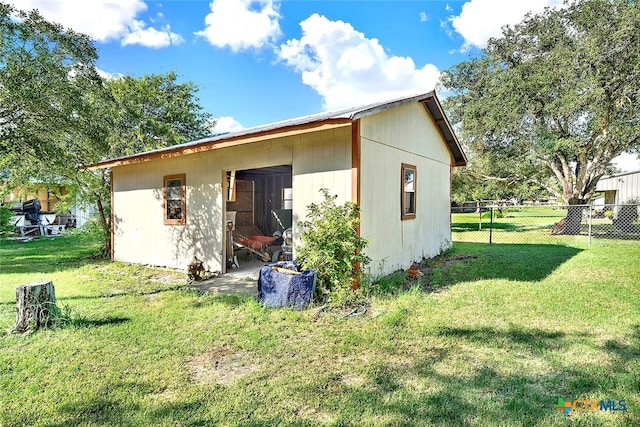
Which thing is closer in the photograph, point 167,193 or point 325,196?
point 325,196

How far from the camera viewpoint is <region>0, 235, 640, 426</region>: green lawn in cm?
242

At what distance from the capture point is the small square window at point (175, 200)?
767 centimetres

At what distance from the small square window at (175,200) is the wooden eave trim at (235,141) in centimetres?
63

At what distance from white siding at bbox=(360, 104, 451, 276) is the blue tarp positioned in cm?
137

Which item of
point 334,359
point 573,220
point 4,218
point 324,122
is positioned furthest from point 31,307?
point 573,220

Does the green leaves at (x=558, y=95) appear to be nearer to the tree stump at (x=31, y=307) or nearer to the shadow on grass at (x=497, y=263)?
the shadow on grass at (x=497, y=263)

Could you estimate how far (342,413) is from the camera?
7.83 feet

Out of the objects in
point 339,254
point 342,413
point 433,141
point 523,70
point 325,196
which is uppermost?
point 523,70

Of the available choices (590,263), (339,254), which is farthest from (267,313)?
(590,263)

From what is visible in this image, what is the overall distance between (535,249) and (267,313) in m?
8.87

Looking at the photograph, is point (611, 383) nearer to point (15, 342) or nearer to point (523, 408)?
point (523, 408)

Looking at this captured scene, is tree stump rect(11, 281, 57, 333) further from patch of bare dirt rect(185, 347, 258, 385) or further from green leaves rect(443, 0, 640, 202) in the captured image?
green leaves rect(443, 0, 640, 202)

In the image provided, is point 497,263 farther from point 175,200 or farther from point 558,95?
point 558,95

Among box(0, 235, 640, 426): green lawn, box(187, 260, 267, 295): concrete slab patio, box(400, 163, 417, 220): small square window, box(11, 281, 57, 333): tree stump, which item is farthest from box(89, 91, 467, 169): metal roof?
box(11, 281, 57, 333): tree stump
